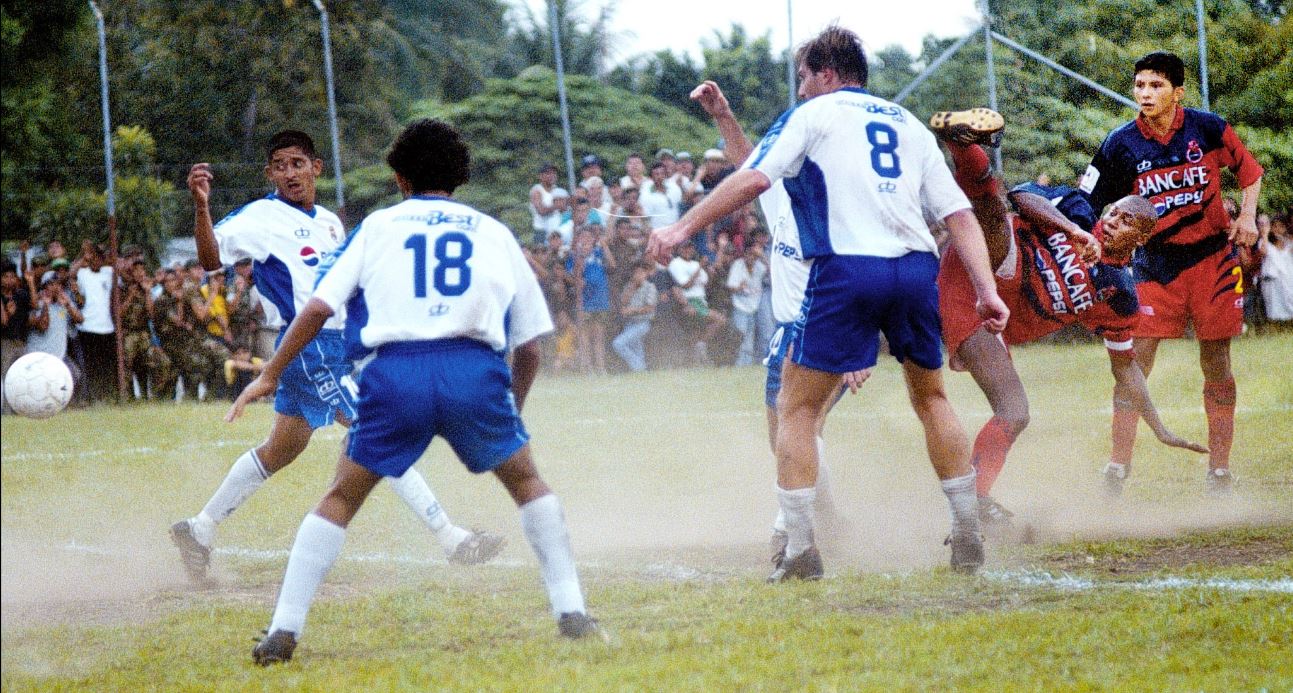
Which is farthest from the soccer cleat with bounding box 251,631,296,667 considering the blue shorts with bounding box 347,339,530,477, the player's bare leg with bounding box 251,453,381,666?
the blue shorts with bounding box 347,339,530,477

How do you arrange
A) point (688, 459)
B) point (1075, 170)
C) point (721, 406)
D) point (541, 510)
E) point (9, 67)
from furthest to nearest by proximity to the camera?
point (9, 67) → point (721, 406) → point (1075, 170) → point (688, 459) → point (541, 510)

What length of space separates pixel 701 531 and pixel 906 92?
11.1 meters

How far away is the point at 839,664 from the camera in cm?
461

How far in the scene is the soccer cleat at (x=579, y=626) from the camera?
5.09 metres

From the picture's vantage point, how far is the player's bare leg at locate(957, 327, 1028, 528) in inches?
285

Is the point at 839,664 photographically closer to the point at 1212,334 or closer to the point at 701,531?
the point at 701,531

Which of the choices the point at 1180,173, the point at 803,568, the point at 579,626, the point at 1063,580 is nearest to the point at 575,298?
the point at 1180,173

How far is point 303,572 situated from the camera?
5035 millimetres

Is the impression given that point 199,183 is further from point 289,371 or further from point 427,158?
point 427,158

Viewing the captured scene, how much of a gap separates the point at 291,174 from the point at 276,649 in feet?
9.44

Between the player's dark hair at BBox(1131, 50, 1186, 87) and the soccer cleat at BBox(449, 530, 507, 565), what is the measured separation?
13.5 feet

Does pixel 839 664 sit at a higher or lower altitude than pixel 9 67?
lower

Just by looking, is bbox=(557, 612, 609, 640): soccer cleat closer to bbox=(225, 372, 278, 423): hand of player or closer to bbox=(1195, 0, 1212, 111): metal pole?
bbox=(225, 372, 278, 423): hand of player

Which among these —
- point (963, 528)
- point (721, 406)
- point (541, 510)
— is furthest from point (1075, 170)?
point (541, 510)
